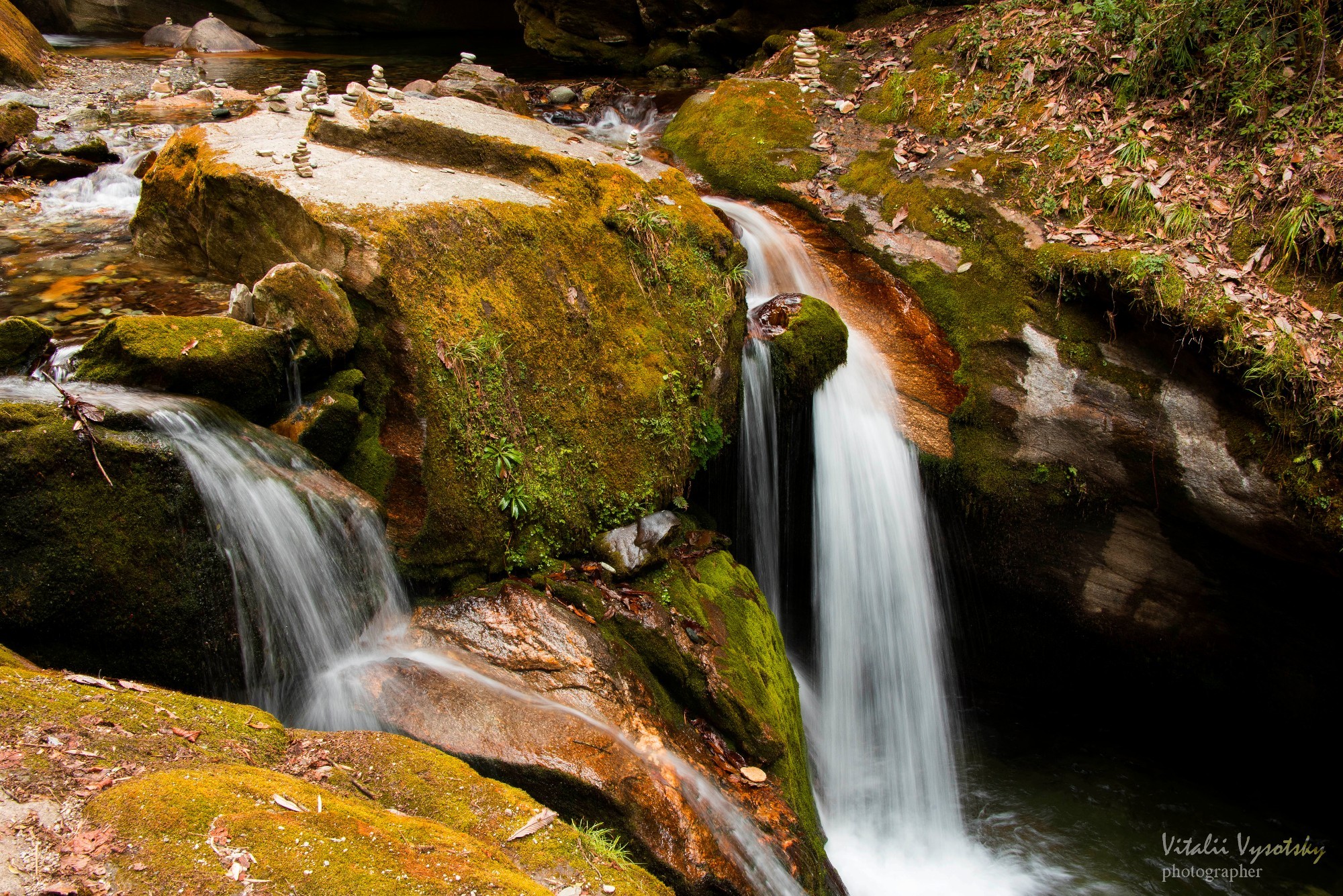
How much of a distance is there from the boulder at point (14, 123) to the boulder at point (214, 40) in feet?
39.3

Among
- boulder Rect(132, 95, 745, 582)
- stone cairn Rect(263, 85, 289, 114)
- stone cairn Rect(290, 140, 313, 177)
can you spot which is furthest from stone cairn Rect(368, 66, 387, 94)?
stone cairn Rect(290, 140, 313, 177)

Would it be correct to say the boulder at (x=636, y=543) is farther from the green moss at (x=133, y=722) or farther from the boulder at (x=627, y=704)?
the green moss at (x=133, y=722)

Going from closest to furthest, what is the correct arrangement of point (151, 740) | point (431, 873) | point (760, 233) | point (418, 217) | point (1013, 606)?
point (431, 873)
point (151, 740)
point (418, 217)
point (1013, 606)
point (760, 233)

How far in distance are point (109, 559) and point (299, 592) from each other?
833 mm

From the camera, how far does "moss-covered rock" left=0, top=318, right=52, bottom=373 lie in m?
A: 3.49

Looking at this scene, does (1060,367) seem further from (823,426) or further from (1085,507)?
(823,426)

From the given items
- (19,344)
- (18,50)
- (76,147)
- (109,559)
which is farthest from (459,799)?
(18,50)

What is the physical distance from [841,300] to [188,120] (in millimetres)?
9165

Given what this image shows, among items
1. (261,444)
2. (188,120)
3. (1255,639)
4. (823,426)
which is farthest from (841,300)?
(188,120)

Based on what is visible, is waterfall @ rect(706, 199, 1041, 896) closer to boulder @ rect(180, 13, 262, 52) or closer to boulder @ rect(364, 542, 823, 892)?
boulder @ rect(364, 542, 823, 892)

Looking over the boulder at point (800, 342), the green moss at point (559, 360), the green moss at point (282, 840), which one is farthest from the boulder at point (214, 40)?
the green moss at point (282, 840)

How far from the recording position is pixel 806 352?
6168mm

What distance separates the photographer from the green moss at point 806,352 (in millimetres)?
6121

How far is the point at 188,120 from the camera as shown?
9.85 metres
